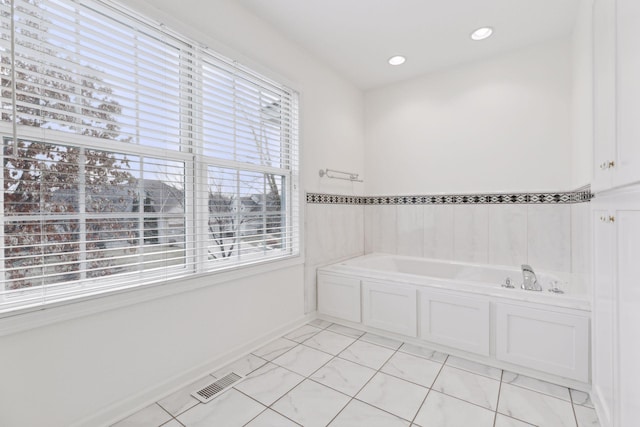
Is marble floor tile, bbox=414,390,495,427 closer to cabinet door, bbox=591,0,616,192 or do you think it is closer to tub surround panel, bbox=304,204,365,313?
cabinet door, bbox=591,0,616,192

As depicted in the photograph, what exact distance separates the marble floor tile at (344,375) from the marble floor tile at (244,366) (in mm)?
416

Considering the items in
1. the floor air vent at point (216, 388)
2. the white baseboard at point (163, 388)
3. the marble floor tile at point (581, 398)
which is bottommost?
the marble floor tile at point (581, 398)

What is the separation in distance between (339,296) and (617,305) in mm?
1906

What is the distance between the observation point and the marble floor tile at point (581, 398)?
1.62 metres

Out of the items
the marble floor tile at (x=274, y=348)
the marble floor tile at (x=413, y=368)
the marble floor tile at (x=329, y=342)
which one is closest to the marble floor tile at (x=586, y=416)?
the marble floor tile at (x=413, y=368)

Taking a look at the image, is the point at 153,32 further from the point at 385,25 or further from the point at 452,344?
the point at 452,344

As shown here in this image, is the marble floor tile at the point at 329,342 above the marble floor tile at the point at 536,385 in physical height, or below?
above

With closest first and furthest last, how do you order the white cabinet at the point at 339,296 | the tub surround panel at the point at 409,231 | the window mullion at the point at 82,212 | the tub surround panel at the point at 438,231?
the window mullion at the point at 82,212, the white cabinet at the point at 339,296, the tub surround panel at the point at 438,231, the tub surround panel at the point at 409,231

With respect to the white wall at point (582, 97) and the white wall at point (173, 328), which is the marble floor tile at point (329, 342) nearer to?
the white wall at point (173, 328)

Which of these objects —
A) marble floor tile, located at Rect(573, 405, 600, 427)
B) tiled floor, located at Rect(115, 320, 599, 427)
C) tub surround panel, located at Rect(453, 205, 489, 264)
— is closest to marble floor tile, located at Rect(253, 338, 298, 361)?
tiled floor, located at Rect(115, 320, 599, 427)

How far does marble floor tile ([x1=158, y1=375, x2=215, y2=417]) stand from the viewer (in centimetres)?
159

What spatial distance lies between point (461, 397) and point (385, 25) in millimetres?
2661

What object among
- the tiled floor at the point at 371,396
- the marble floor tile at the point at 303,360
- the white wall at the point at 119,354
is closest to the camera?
the white wall at the point at 119,354

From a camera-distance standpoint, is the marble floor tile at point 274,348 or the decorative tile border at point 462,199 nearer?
the marble floor tile at point 274,348
